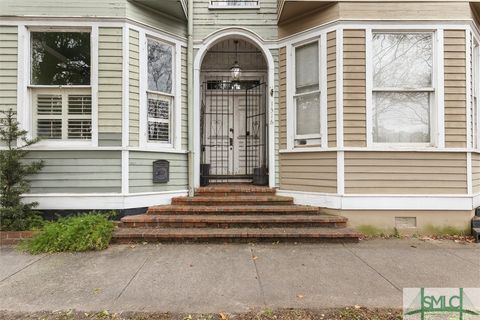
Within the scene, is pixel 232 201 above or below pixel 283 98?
below

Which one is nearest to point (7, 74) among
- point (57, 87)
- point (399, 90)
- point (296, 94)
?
point (57, 87)

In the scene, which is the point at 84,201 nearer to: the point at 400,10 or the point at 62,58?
the point at 62,58

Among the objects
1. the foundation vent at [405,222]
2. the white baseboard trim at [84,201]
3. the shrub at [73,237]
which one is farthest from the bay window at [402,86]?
the shrub at [73,237]

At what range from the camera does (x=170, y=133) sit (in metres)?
5.59

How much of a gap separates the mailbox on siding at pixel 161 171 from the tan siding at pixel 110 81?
34.9 inches

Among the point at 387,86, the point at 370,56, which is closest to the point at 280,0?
the point at 370,56

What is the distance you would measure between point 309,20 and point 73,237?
5401 millimetres

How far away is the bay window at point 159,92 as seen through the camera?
5332mm

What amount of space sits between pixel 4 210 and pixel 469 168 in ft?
25.0

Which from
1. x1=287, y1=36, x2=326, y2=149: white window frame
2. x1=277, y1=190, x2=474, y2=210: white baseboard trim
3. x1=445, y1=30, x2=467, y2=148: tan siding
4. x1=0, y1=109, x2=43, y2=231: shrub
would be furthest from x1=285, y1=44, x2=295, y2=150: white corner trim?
x1=0, y1=109, x2=43, y2=231: shrub

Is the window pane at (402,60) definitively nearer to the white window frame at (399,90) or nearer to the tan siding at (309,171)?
the white window frame at (399,90)

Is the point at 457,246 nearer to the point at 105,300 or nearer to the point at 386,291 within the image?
the point at 386,291

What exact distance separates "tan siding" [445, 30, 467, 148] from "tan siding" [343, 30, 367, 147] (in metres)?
1.42

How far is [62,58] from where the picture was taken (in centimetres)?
501
